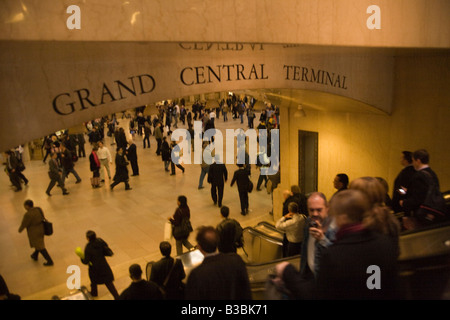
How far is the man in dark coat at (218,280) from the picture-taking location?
7.85 ft

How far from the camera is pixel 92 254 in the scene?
5488mm

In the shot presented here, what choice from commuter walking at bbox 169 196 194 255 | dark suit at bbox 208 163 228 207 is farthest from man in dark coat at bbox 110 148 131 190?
commuter walking at bbox 169 196 194 255

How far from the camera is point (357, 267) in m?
2.08

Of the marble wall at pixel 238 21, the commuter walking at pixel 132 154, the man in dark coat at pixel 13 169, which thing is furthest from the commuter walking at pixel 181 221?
the man in dark coat at pixel 13 169

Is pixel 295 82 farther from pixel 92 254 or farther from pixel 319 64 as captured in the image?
pixel 92 254

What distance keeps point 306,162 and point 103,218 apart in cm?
561

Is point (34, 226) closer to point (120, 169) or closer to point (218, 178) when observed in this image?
point (218, 178)

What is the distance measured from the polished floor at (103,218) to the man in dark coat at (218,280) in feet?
14.1

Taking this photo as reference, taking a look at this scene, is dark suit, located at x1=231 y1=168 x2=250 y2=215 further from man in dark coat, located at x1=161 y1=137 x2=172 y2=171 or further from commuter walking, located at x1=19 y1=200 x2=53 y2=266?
commuter walking, located at x1=19 y1=200 x2=53 y2=266

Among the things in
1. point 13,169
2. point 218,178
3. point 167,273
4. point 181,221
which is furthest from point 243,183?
point 13,169

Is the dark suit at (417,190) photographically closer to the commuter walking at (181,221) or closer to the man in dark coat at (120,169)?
the commuter walking at (181,221)

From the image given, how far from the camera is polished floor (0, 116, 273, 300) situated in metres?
6.73
